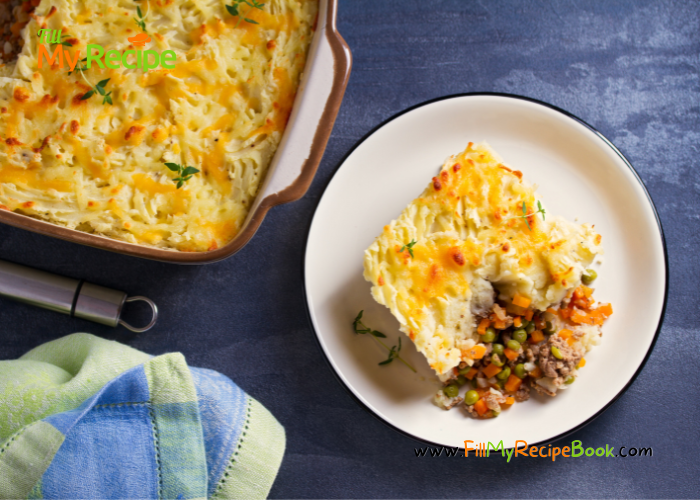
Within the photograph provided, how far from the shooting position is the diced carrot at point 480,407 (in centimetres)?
300

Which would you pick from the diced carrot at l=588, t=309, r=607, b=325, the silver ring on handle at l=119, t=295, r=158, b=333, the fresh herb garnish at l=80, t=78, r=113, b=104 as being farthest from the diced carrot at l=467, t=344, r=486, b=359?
the fresh herb garnish at l=80, t=78, r=113, b=104

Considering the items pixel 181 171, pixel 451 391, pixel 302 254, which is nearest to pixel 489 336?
pixel 451 391

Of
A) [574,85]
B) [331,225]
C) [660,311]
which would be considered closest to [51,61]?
[331,225]

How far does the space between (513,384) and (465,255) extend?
3.11 ft

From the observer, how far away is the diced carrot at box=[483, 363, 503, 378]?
2988 millimetres

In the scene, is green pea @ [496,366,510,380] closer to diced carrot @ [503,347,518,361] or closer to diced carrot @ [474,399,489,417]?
diced carrot @ [503,347,518,361]

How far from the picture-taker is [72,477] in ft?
8.56

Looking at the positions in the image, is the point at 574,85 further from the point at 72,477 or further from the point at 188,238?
the point at 72,477

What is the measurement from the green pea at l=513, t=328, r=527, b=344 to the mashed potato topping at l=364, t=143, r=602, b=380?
22cm

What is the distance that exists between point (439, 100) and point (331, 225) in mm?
1067

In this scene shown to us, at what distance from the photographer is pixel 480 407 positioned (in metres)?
3.00

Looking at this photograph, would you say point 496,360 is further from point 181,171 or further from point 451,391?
point 181,171

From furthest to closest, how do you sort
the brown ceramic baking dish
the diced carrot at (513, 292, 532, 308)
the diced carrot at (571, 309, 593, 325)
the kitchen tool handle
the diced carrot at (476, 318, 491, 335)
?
the kitchen tool handle, the diced carrot at (571, 309, 593, 325), the diced carrot at (476, 318, 491, 335), the diced carrot at (513, 292, 532, 308), the brown ceramic baking dish

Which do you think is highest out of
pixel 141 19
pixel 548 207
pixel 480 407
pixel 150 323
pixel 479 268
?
pixel 141 19
